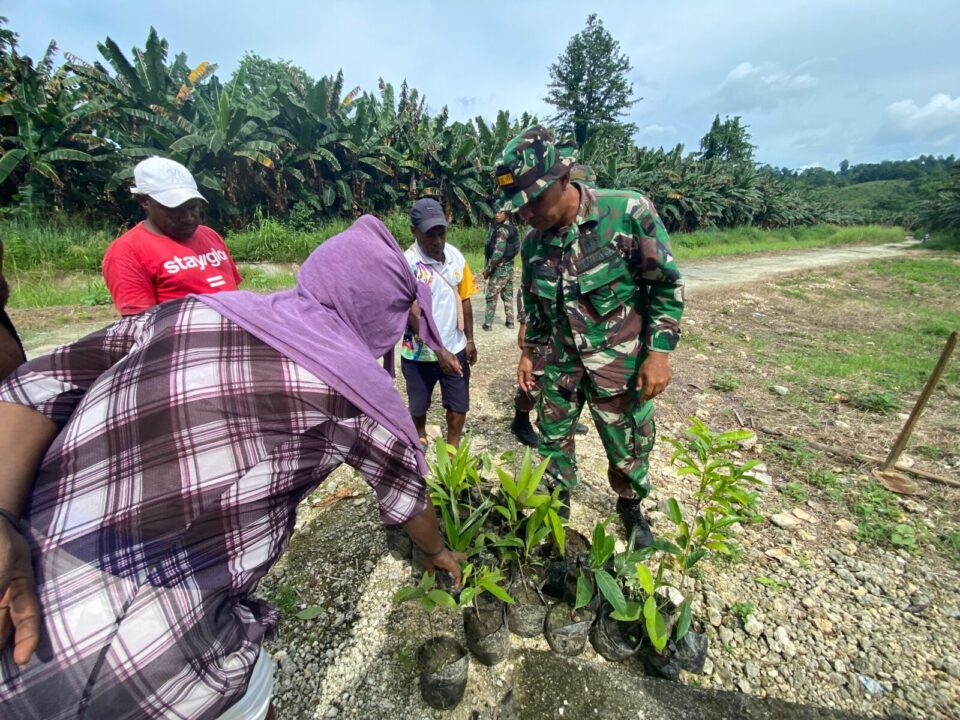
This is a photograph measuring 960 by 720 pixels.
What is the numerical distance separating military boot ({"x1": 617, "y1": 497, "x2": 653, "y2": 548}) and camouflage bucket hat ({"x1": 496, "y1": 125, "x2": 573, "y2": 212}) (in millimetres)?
1565

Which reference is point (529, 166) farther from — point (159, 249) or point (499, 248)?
point (499, 248)

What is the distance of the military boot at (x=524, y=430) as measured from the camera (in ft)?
11.1

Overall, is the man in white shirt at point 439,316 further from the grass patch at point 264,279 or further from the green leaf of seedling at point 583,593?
the grass patch at point 264,279

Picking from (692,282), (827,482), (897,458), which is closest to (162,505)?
(827,482)

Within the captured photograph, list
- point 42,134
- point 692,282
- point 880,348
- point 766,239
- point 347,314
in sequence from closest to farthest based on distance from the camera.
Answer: point 347,314
point 880,348
point 42,134
point 692,282
point 766,239

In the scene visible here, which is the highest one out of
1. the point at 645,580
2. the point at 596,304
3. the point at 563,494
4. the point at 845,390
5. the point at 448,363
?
the point at 596,304

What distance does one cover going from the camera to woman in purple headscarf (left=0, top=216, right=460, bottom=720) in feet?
2.81

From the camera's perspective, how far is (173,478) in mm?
925

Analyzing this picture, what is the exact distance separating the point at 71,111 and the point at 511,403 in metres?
11.8

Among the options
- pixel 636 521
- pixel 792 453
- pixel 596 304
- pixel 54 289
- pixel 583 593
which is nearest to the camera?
pixel 583 593

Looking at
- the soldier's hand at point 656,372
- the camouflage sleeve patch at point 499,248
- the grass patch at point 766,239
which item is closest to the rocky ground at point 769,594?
the soldier's hand at point 656,372

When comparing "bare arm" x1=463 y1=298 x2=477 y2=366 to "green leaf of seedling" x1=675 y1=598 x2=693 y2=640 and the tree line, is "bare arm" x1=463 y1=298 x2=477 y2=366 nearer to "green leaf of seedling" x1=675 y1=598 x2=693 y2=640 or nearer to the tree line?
"green leaf of seedling" x1=675 y1=598 x2=693 y2=640

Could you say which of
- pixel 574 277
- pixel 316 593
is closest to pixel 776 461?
pixel 574 277

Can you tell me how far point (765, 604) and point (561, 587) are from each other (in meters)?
0.97
